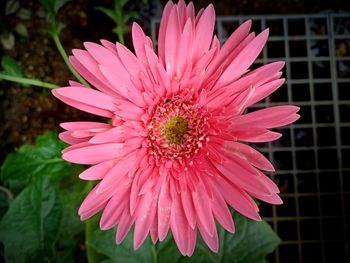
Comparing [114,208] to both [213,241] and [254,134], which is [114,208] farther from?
[254,134]

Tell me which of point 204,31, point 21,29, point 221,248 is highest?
point 21,29

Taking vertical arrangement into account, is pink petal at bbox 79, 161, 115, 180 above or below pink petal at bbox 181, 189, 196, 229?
above

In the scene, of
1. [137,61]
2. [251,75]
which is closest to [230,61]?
[251,75]

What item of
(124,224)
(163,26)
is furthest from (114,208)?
(163,26)

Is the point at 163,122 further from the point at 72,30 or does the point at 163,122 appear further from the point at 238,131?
the point at 72,30

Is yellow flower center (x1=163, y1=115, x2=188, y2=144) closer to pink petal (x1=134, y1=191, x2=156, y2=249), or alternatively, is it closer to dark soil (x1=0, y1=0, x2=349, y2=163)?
pink petal (x1=134, y1=191, x2=156, y2=249)

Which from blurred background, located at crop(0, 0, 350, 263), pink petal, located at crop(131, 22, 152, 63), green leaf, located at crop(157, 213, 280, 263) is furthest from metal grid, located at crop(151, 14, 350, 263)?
pink petal, located at crop(131, 22, 152, 63)

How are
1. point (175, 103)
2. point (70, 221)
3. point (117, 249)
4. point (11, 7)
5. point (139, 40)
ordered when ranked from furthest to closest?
1. point (11, 7)
2. point (70, 221)
3. point (117, 249)
4. point (175, 103)
5. point (139, 40)
